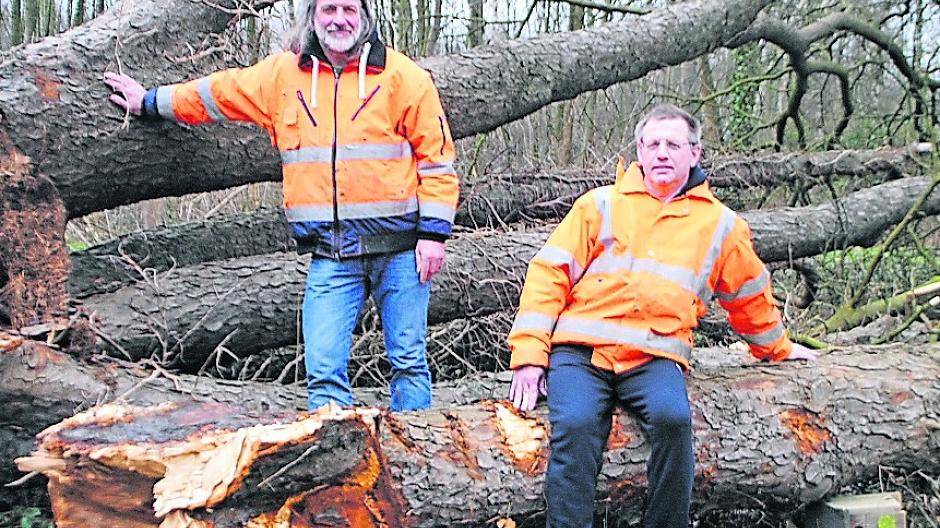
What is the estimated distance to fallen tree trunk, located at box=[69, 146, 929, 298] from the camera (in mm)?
4051

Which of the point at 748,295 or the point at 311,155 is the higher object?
the point at 311,155

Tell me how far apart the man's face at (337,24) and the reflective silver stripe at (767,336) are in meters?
1.86

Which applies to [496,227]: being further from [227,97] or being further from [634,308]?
[634,308]

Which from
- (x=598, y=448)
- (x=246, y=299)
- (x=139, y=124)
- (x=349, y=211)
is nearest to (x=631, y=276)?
(x=598, y=448)

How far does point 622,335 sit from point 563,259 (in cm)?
32

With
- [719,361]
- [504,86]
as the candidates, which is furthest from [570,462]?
[504,86]

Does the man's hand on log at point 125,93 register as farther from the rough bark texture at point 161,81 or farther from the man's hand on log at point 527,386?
the man's hand on log at point 527,386

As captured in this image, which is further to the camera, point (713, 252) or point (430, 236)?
point (430, 236)

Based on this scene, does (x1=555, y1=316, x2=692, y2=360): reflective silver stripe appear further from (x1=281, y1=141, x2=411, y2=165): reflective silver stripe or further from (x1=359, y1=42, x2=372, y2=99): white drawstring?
(x1=359, y1=42, x2=372, y2=99): white drawstring

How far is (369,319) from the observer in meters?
4.34

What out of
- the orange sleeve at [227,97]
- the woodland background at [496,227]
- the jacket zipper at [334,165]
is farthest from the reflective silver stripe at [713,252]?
the orange sleeve at [227,97]

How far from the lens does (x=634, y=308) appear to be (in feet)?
8.66

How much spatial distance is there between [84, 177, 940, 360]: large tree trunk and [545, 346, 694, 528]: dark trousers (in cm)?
167

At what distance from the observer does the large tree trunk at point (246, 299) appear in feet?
12.1
